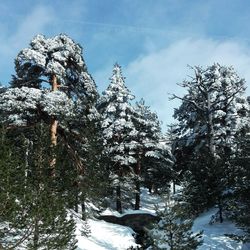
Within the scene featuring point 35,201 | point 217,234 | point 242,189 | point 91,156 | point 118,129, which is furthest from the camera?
point 118,129

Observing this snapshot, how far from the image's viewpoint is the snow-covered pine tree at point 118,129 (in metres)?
33.5

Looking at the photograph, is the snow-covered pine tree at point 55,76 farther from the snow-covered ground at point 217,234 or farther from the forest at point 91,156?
the snow-covered ground at point 217,234

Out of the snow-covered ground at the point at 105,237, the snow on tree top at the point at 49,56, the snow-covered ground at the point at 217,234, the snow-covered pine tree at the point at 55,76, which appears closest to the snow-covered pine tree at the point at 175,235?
the snow-covered ground at the point at 217,234

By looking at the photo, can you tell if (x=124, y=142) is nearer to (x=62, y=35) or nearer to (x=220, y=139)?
(x=220, y=139)

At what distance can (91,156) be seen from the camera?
71.7 feet

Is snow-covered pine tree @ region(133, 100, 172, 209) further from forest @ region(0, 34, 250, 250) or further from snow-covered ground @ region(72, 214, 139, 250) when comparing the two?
snow-covered ground @ region(72, 214, 139, 250)

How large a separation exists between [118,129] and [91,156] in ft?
40.6

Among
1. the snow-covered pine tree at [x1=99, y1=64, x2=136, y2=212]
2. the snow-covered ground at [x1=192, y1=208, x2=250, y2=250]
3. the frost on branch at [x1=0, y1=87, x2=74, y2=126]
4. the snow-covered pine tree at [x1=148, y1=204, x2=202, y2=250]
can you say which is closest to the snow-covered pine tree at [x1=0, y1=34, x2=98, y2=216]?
the frost on branch at [x1=0, y1=87, x2=74, y2=126]

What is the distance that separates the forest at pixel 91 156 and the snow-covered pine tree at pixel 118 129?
9cm

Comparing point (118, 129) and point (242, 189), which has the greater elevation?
point (118, 129)

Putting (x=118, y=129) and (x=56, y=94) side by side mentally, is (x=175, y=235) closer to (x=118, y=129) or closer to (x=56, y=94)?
(x=56, y=94)

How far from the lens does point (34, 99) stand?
2039cm

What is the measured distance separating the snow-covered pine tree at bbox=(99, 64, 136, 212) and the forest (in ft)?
0.31

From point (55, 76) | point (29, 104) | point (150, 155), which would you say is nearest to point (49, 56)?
point (55, 76)
